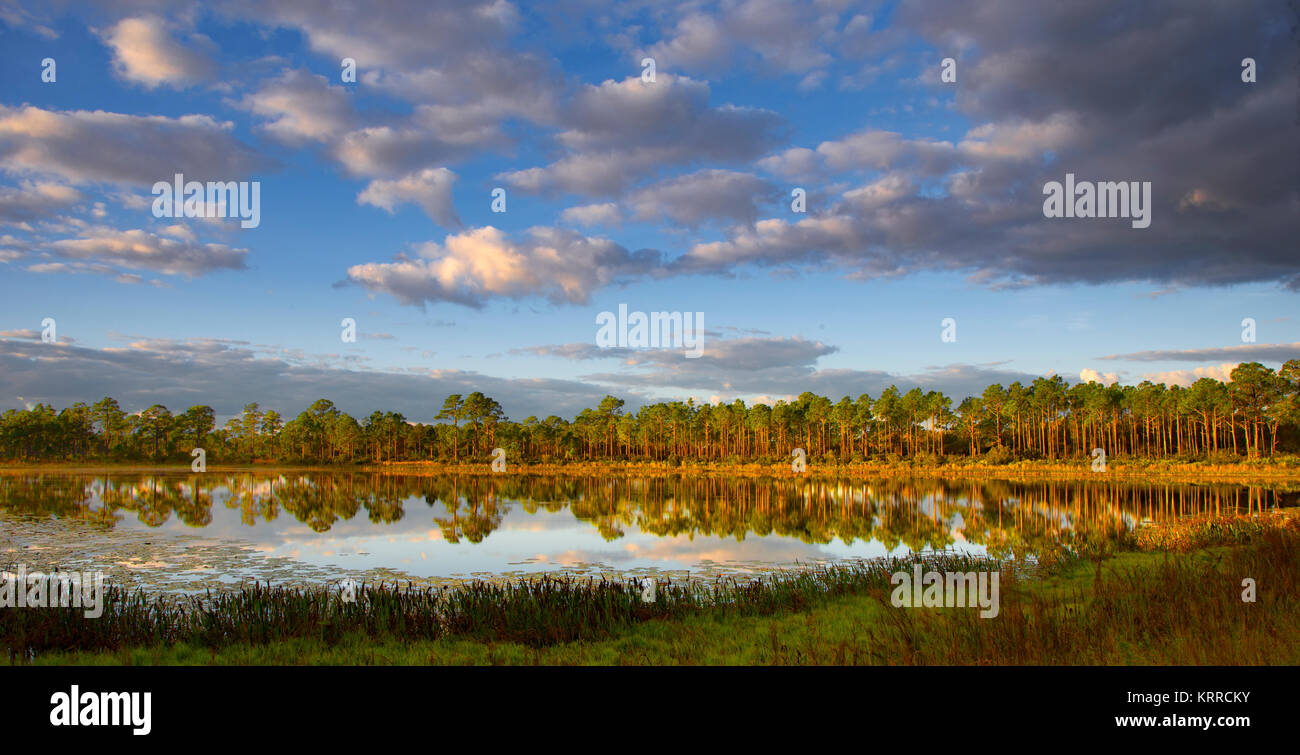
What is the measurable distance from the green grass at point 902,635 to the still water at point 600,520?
7866mm

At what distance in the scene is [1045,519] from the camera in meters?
33.3

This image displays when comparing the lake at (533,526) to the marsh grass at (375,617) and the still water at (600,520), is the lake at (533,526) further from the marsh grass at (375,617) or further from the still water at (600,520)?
the marsh grass at (375,617)

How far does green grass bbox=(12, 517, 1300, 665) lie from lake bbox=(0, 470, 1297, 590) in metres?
6.97

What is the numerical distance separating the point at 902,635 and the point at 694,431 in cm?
12016

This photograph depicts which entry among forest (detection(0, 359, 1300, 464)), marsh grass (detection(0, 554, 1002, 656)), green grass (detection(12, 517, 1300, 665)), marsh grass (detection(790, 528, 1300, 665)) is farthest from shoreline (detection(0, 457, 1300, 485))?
marsh grass (detection(0, 554, 1002, 656))

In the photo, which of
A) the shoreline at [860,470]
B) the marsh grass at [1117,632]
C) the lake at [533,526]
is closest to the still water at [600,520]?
the lake at [533,526]

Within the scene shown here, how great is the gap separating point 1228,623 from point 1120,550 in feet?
45.0

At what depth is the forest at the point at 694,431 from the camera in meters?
103

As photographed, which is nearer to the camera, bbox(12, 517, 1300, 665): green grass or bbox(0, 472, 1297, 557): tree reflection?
bbox(12, 517, 1300, 665): green grass

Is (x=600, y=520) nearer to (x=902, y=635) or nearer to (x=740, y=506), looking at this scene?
(x=740, y=506)

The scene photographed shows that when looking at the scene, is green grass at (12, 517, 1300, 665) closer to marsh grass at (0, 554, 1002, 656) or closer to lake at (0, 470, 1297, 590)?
marsh grass at (0, 554, 1002, 656)

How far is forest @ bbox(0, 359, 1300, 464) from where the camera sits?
10338 centimetres

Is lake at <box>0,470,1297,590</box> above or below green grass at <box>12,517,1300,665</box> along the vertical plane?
below
